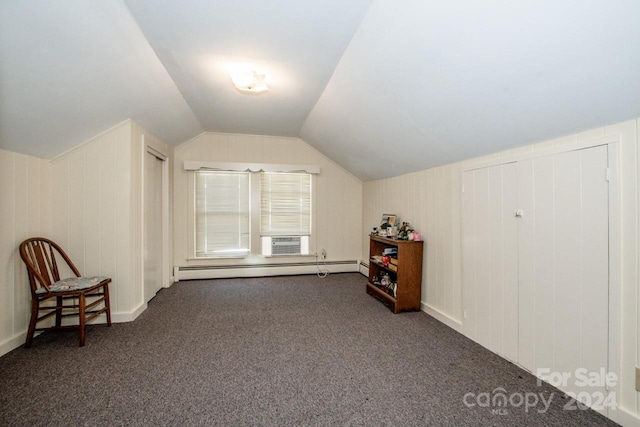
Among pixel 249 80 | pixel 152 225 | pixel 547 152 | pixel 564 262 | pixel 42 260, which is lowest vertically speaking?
pixel 42 260

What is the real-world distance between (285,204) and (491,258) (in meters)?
3.29

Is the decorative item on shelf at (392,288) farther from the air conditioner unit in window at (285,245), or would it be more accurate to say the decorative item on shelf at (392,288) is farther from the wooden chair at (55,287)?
the wooden chair at (55,287)

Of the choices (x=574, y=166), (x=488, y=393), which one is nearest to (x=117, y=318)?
(x=488, y=393)

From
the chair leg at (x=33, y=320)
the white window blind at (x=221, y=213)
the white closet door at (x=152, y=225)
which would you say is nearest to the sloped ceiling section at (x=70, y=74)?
the white closet door at (x=152, y=225)

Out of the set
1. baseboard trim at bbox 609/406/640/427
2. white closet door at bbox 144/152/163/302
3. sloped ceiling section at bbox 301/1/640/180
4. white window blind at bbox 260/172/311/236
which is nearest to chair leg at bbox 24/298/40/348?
white closet door at bbox 144/152/163/302

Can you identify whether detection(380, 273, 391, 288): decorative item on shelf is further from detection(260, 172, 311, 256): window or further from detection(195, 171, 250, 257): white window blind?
detection(195, 171, 250, 257): white window blind

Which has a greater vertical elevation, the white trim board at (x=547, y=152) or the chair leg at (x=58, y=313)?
the white trim board at (x=547, y=152)

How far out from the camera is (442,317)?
2.88 m

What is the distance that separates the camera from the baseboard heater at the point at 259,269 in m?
4.45

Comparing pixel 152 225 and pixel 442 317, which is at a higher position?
pixel 152 225

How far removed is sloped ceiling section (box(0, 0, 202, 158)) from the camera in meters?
1.52

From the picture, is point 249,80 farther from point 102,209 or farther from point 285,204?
point 285,204

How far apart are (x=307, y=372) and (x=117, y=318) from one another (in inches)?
86.2

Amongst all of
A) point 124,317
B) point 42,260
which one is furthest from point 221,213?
point 42,260
